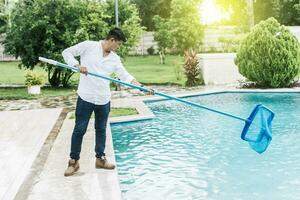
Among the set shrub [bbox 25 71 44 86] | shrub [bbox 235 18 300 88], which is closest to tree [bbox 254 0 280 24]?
shrub [bbox 235 18 300 88]

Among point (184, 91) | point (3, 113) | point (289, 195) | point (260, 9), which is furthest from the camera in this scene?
point (260, 9)

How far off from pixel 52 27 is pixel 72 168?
40.5 feet

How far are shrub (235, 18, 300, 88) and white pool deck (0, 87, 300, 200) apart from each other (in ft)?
26.6

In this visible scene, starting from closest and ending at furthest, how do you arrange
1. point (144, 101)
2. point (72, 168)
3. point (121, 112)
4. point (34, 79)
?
point (72, 168) < point (121, 112) < point (144, 101) < point (34, 79)

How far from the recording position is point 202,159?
329 inches

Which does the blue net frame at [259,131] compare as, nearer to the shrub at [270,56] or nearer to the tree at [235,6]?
the shrub at [270,56]

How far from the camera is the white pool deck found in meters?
5.76

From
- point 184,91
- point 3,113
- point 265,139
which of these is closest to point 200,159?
point 265,139

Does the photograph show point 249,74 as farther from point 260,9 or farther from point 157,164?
point 260,9

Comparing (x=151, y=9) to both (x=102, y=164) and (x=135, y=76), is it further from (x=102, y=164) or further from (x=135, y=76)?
(x=102, y=164)

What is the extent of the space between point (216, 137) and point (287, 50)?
29.4 feet

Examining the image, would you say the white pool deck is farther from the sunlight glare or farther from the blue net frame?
the sunlight glare

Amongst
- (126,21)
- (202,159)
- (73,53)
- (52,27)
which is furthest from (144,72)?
(73,53)

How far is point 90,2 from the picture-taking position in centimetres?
1891
